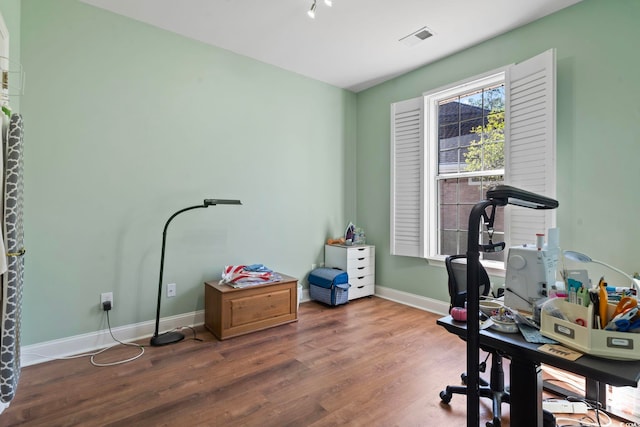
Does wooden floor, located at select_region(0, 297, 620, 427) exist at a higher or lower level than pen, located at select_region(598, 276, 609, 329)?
lower

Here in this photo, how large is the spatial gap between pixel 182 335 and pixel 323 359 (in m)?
1.33

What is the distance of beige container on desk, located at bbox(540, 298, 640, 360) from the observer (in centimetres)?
103

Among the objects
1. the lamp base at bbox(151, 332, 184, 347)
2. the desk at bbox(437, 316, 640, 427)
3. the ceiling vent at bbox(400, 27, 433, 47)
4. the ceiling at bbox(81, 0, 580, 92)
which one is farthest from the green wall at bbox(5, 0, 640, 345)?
the desk at bbox(437, 316, 640, 427)

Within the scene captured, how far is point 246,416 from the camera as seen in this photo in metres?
1.79

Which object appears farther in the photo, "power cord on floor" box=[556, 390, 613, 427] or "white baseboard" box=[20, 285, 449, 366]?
"white baseboard" box=[20, 285, 449, 366]

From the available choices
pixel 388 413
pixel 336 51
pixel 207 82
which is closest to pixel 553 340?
pixel 388 413

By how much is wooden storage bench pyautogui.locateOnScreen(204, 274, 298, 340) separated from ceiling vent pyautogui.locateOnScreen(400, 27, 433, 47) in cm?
268

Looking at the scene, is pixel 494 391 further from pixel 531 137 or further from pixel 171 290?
pixel 171 290

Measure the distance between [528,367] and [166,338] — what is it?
106 inches

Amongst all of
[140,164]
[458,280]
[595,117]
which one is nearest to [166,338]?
[140,164]

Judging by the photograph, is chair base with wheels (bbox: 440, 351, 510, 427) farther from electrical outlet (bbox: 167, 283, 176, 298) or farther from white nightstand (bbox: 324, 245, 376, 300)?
electrical outlet (bbox: 167, 283, 176, 298)

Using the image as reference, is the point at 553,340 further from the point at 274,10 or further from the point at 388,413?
the point at 274,10

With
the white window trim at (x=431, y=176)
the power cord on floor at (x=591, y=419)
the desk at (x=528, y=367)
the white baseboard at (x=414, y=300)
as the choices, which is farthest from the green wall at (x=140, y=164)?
the power cord on floor at (x=591, y=419)

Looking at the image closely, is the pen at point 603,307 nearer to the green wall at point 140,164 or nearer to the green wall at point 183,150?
the green wall at point 183,150
